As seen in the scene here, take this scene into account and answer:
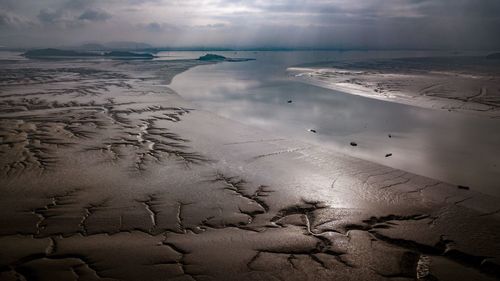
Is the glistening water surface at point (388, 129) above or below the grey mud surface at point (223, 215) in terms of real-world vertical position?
above

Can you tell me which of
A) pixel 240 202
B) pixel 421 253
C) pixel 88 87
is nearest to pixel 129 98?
pixel 88 87

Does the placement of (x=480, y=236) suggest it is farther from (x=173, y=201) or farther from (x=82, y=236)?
(x=82, y=236)

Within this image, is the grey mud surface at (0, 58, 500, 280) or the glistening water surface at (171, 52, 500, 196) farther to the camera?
the glistening water surface at (171, 52, 500, 196)

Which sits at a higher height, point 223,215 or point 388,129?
point 388,129

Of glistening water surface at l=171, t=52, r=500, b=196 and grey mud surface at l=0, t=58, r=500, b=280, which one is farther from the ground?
glistening water surface at l=171, t=52, r=500, b=196

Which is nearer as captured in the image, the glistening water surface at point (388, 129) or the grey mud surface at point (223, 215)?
the grey mud surface at point (223, 215)
